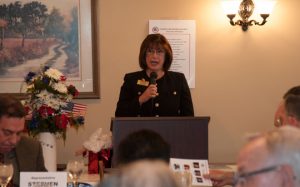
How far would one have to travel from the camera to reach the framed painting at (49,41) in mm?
4770

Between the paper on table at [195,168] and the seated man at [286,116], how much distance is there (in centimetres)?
4

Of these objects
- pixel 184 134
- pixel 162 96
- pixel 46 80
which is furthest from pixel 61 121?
pixel 162 96

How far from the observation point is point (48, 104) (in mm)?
3156

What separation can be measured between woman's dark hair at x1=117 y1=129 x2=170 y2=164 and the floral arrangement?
89 cm

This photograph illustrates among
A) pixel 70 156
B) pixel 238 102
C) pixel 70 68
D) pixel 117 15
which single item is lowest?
pixel 70 156

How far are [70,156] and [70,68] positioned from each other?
2.64ft

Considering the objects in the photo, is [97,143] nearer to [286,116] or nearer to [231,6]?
[286,116]

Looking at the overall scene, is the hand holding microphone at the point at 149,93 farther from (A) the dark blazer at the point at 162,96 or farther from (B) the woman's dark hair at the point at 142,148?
(B) the woman's dark hair at the point at 142,148

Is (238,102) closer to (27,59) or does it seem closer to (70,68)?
(70,68)

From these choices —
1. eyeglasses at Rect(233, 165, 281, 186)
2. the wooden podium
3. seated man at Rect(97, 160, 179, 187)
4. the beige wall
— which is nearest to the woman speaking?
the wooden podium

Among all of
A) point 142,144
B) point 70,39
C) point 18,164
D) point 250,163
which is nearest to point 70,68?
point 70,39

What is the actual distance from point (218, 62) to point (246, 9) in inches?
21.4

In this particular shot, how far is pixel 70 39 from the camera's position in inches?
190

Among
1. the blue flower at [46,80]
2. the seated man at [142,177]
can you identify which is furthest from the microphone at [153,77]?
the seated man at [142,177]
